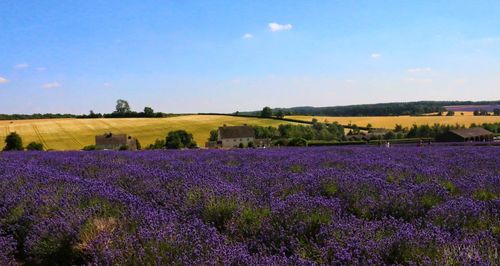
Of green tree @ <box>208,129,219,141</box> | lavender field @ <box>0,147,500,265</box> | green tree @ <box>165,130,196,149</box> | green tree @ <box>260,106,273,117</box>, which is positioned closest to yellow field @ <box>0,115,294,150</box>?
green tree @ <box>208,129,219,141</box>

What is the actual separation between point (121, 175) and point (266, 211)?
313 cm

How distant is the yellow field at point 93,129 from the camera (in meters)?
59.8

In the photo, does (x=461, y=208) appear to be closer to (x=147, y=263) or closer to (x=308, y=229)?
(x=308, y=229)

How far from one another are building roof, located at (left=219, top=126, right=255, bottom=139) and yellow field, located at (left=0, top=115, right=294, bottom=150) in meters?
3.37

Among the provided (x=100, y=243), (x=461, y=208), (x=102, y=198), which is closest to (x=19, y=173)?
(x=102, y=198)

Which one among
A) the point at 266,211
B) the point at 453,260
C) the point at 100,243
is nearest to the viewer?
the point at 453,260

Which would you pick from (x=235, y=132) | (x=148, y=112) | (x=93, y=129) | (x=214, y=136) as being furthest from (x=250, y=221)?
(x=148, y=112)

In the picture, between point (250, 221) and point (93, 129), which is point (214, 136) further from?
point (250, 221)

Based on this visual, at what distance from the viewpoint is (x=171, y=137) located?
57.2 meters

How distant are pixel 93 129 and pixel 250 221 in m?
72.3

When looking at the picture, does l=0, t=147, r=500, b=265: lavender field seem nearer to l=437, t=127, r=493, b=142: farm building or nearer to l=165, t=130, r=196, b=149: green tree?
l=437, t=127, r=493, b=142: farm building

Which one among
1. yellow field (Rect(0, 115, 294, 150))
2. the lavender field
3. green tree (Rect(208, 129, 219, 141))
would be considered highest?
the lavender field

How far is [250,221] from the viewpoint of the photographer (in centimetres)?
354

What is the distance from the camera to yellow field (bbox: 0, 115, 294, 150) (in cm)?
5979
